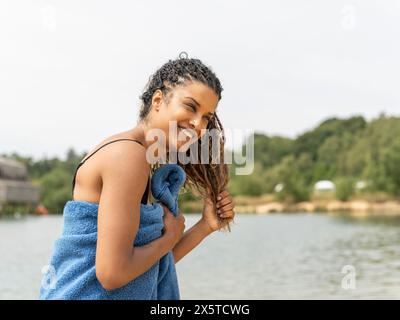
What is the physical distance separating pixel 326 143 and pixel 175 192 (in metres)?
33.0

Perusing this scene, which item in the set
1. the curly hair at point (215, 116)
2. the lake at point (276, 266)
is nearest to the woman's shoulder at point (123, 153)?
the curly hair at point (215, 116)

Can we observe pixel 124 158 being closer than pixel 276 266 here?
Yes

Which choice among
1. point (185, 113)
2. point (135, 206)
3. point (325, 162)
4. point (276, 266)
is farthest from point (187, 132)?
point (325, 162)

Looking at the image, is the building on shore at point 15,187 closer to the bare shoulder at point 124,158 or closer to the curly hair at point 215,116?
the curly hair at point 215,116

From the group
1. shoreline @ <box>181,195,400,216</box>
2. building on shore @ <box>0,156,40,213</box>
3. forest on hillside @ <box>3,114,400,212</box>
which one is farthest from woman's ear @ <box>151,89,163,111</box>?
shoreline @ <box>181,195,400,216</box>

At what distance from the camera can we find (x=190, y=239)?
4.08 ft

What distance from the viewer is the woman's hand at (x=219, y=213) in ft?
4.10

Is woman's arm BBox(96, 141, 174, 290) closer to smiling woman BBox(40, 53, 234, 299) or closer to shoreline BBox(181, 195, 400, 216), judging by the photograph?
smiling woman BBox(40, 53, 234, 299)

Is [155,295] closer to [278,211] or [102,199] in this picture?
[102,199]

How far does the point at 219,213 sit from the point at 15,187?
2671cm

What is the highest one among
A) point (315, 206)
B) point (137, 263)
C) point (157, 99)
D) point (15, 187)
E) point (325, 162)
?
point (325, 162)

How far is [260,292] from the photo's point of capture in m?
8.12

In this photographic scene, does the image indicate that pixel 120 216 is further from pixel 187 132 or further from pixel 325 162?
pixel 325 162

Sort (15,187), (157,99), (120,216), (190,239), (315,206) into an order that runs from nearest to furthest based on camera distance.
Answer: (120,216) → (157,99) → (190,239) → (15,187) → (315,206)
